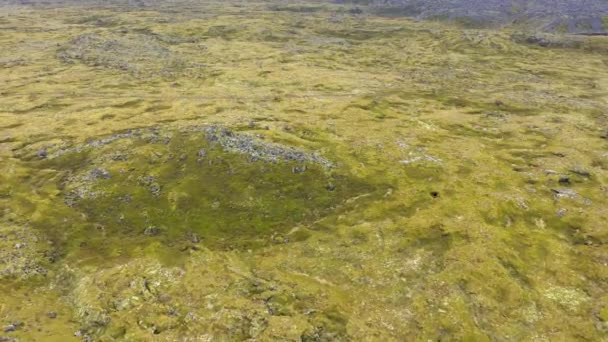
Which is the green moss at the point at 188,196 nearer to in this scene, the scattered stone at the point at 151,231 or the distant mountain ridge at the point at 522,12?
the scattered stone at the point at 151,231

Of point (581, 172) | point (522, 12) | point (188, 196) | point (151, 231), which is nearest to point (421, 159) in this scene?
point (581, 172)

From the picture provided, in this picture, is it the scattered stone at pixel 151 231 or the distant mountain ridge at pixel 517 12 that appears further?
the distant mountain ridge at pixel 517 12

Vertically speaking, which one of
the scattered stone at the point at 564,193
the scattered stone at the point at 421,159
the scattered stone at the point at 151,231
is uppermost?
the scattered stone at the point at 421,159

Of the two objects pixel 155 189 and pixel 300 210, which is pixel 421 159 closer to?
pixel 300 210

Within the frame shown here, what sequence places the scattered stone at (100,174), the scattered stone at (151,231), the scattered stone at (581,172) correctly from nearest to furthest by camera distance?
the scattered stone at (151,231), the scattered stone at (100,174), the scattered stone at (581,172)

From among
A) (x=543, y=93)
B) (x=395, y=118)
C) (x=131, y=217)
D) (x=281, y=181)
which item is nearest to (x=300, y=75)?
(x=395, y=118)

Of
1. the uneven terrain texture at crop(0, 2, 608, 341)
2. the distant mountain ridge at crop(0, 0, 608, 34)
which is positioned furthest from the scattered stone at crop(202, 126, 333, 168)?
the distant mountain ridge at crop(0, 0, 608, 34)

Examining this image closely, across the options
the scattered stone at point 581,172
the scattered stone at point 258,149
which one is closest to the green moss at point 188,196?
the scattered stone at point 258,149

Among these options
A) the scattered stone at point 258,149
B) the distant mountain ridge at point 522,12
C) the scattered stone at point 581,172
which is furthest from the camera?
the distant mountain ridge at point 522,12

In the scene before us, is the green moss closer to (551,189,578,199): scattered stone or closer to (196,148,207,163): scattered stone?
(196,148,207,163): scattered stone

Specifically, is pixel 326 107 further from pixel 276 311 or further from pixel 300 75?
pixel 276 311
